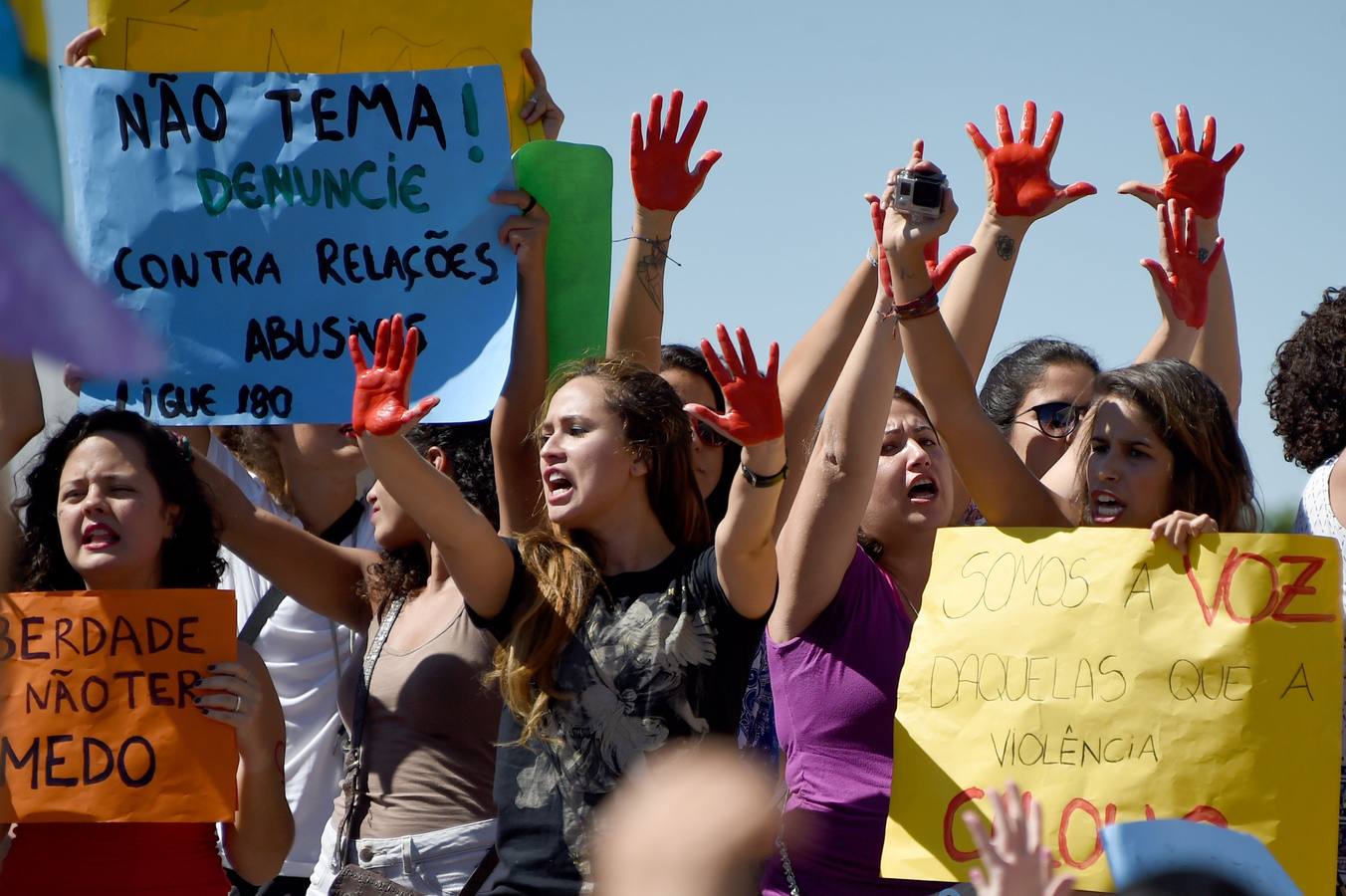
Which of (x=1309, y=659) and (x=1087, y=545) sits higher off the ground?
(x=1087, y=545)

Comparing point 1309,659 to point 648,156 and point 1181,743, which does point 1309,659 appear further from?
point 648,156

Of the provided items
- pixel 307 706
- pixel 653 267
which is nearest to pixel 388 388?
pixel 653 267

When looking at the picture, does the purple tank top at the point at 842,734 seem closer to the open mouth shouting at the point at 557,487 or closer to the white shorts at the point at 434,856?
the open mouth shouting at the point at 557,487

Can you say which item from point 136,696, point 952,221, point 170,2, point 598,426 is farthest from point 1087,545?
point 170,2

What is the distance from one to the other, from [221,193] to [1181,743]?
263cm

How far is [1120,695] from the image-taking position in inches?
130

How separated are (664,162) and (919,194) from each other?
0.98 metres

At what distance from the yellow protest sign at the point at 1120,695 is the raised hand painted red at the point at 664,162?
1.32 metres

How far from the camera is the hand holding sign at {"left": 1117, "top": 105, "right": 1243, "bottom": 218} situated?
4.25 metres

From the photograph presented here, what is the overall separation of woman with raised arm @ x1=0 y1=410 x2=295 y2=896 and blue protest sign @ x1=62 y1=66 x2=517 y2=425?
277 millimetres

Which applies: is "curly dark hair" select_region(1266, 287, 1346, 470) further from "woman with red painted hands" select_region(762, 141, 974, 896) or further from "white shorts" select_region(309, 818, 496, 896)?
"white shorts" select_region(309, 818, 496, 896)

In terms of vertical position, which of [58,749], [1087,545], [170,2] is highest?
[170,2]

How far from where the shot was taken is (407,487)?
3.61 m

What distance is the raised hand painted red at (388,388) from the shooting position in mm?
3605
